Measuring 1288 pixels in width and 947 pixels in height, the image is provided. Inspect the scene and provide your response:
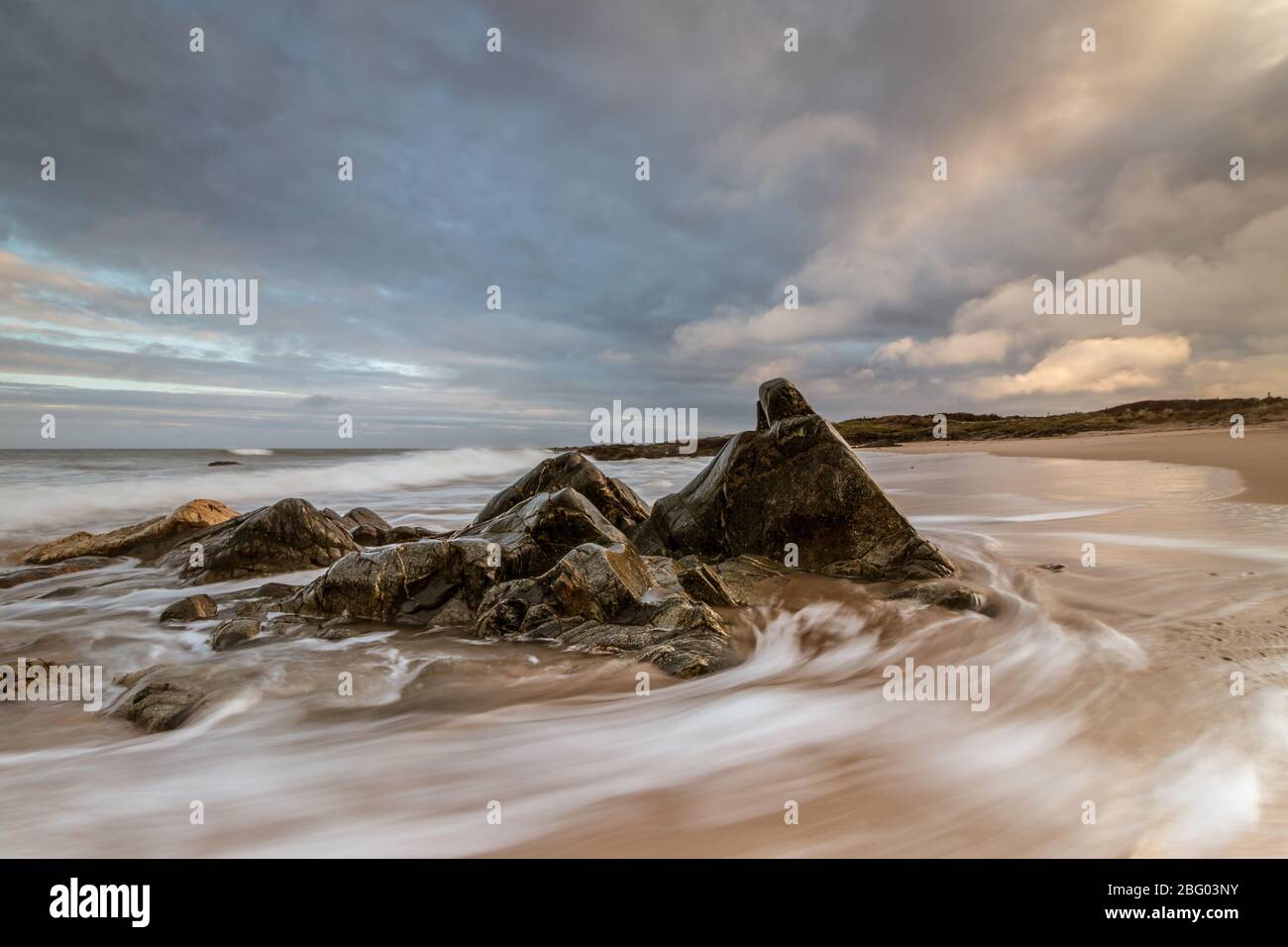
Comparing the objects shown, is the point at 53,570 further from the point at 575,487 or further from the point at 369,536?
the point at 575,487

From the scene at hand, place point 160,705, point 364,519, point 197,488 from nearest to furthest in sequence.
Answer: point 160,705
point 364,519
point 197,488

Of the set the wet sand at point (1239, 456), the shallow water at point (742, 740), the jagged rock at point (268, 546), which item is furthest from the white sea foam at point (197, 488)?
the wet sand at point (1239, 456)

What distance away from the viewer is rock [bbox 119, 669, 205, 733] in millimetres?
3545

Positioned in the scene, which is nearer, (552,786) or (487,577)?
(552,786)

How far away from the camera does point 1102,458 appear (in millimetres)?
20031

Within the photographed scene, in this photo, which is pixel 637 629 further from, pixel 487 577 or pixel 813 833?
pixel 813 833

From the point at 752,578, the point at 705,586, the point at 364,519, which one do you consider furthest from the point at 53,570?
the point at 752,578

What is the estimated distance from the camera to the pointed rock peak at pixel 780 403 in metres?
7.34

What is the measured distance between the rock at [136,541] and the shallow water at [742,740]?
331cm

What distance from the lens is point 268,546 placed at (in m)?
7.87

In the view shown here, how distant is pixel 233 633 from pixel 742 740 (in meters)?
4.27

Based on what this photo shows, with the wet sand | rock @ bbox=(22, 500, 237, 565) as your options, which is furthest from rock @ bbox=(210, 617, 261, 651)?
the wet sand
